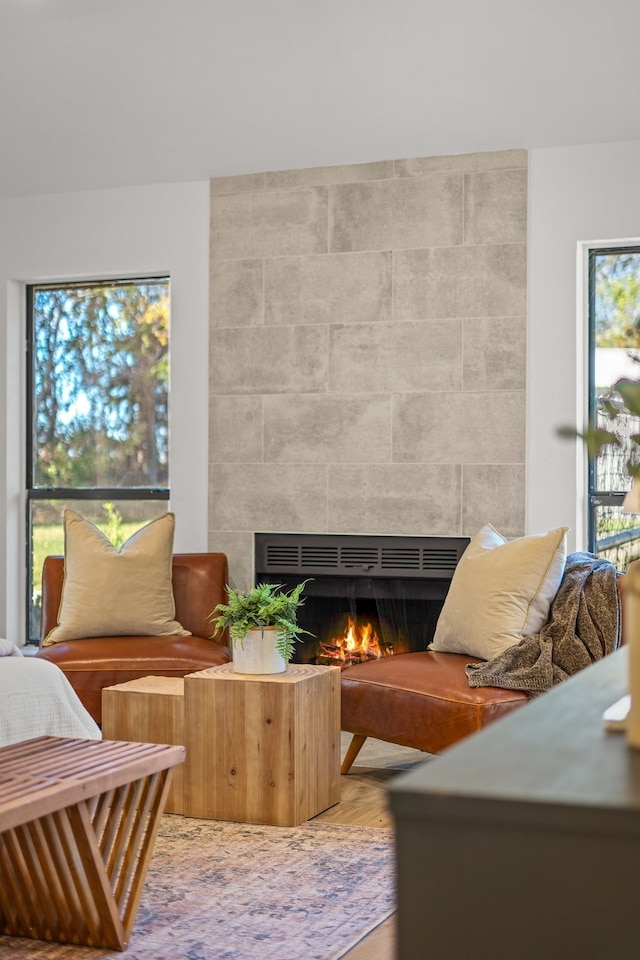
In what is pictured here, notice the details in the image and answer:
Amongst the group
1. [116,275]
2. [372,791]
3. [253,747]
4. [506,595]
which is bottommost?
[372,791]

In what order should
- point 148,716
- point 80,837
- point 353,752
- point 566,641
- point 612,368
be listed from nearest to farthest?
point 80,837 < point 148,716 < point 566,641 < point 353,752 < point 612,368

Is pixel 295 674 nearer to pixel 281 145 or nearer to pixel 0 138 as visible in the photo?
pixel 281 145

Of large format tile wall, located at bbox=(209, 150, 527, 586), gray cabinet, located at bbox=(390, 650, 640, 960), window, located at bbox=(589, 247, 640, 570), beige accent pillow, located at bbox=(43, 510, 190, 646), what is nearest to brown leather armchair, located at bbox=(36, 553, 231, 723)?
beige accent pillow, located at bbox=(43, 510, 190, 646)

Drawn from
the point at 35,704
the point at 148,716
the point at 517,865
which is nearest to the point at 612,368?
the point at 148,716

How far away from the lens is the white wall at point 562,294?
5047mm

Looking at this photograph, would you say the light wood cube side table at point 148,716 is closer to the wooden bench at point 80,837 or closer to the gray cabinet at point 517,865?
the wooden bench at point 80,837

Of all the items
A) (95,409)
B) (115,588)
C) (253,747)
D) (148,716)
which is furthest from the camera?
(95,409)

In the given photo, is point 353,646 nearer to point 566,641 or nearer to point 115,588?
point 115,588

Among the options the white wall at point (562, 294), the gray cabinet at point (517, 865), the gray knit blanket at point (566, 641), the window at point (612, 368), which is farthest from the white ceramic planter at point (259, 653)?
the gray cabinet at point (517, 865)

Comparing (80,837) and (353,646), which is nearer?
(80,837)

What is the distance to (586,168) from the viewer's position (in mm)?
5070

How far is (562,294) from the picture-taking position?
5.10 m

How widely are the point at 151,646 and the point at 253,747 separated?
1.23m

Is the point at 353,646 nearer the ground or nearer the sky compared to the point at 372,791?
nearer the sky
